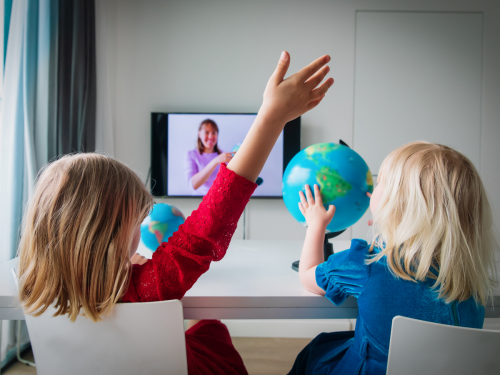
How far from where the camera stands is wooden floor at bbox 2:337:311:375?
189cm

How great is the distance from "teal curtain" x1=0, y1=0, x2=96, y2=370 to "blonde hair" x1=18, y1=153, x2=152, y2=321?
3.94 ft

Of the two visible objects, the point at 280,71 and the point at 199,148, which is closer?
the point at 280,71

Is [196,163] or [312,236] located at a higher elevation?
Result: [196,163]

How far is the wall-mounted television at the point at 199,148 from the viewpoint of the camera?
2.87 metres

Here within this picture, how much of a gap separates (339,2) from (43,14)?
2250 millimetres

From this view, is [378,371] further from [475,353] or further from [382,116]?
[382,116]

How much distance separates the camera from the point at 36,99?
1914mm

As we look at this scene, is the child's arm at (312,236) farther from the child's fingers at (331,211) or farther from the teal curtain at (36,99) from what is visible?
the teal curtain at (36,99)

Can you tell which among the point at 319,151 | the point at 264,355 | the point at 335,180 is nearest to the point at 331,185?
the point at 335,180

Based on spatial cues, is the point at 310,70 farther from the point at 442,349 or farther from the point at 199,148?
the point at 199,148

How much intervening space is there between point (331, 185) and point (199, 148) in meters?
2.02

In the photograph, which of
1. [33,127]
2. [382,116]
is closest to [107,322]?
[33,127]

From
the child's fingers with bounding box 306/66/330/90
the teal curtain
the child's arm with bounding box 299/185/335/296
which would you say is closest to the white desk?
the child's arm with bounding box 299/185/335/296

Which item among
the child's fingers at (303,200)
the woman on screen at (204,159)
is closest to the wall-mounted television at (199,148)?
the woman on screen at (204,159)
